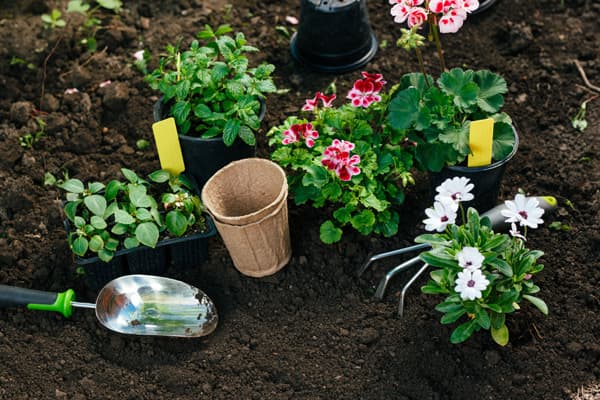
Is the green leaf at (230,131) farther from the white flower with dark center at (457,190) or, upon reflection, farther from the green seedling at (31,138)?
the green seedling at (31,138)

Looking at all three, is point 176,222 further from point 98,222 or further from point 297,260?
point 297,260

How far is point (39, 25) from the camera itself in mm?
3773

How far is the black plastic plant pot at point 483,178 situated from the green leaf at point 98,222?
47.4 inches

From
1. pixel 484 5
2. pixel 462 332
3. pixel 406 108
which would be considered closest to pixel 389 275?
pixel 462 332

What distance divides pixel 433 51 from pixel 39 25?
76.3 inches

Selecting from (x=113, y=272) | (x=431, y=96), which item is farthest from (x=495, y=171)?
(x=113, y=272)

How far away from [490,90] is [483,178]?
0.31 meters

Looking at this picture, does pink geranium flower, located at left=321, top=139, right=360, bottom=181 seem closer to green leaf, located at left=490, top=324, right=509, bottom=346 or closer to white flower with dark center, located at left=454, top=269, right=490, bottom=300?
white flower with dark center, located at left=454, top=269, right=490, bottom=300

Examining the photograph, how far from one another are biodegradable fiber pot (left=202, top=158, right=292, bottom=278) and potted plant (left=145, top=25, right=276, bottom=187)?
126mm

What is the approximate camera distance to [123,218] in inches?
104

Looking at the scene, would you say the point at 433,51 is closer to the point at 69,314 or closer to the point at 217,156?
the point at 217,156

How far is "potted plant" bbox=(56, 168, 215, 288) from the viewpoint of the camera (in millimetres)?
2648

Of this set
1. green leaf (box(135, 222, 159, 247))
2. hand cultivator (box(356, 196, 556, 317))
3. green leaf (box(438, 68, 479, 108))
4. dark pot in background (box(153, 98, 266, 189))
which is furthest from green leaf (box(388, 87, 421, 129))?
green leaf (box(135, 222, 159, 247))

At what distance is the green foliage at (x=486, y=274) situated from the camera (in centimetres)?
236
